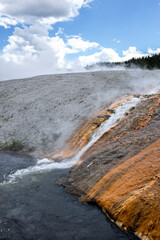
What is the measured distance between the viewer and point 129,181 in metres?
7.31

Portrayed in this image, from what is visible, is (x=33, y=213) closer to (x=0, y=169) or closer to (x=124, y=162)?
(x=124, y=162)

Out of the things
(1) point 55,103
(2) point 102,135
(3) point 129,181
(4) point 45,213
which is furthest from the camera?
(1) point 55,103

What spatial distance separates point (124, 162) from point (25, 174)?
5.85m

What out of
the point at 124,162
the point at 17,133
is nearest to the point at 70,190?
the point at 124,162

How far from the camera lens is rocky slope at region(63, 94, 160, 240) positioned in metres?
6.07

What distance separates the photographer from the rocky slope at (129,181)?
6.07 meters

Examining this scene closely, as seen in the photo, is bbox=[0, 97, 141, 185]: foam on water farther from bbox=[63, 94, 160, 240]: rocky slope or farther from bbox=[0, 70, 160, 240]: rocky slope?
bbox=[63, 94, 160, 240]: rocky slope

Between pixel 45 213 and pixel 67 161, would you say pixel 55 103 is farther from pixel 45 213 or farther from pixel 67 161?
pixel 45 213

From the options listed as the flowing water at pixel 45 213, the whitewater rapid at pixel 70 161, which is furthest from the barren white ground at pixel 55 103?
the flowing water at pixel 45 213

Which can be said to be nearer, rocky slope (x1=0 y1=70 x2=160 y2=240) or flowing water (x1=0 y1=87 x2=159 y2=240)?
flowing water (x1=0 y1=87 x2=159 y2=240)

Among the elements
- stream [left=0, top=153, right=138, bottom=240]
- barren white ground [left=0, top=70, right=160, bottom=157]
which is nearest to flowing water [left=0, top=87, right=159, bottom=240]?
stream [left=0, top=153, right=138, bottom=240]

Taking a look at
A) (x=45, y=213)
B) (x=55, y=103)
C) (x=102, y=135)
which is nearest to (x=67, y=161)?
(x=102, y=135)

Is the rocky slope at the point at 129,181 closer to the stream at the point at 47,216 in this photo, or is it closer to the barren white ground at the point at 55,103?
the stream at the point at 47,216

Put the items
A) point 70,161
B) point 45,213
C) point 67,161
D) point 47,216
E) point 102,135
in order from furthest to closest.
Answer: point 67,161
point 70,161
point 102,135
point 45,213
point 47,216
